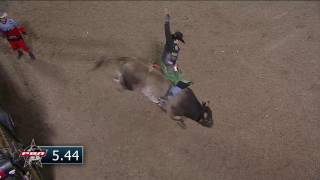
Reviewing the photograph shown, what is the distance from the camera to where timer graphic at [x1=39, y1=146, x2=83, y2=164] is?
11.2 metres

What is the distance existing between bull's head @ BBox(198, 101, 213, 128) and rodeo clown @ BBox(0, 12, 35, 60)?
17.3 ft

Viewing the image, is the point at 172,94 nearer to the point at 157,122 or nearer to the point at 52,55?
the point at 157,122

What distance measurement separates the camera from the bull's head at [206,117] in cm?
1151

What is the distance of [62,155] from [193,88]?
3930mm

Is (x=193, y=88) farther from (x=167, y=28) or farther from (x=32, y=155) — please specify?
(x=32, y=155)

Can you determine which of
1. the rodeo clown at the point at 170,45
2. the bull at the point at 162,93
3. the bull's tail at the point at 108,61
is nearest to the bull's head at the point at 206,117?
the bull at the point at 162,93

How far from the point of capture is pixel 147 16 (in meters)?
14.2

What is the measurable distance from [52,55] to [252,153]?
6342mm

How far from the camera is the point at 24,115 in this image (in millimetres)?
12188

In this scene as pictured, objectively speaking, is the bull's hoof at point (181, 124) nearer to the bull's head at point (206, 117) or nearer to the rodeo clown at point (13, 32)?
the bull's head at point (206, 117)

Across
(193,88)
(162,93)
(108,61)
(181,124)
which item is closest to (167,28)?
(162,93)

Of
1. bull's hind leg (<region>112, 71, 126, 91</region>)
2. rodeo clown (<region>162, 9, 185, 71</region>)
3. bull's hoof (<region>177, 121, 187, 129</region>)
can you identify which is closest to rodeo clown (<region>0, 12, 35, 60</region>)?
bull's hind leg (<region>112, 71, 126, 91</region>)

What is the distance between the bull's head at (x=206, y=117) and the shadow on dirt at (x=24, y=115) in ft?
13.0

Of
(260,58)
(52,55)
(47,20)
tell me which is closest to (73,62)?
(52,55)
